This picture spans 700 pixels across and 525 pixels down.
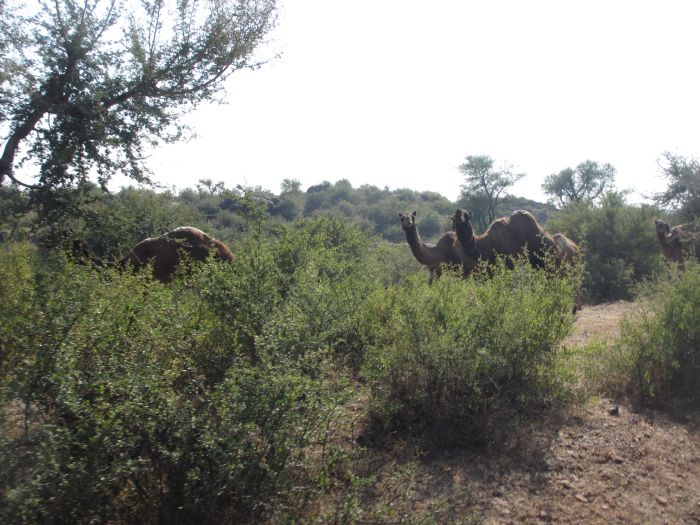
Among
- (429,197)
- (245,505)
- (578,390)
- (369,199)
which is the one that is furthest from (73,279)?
(429,197)

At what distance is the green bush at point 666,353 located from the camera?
6.38m

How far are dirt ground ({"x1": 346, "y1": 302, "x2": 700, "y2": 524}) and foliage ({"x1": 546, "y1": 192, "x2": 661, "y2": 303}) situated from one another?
1066 centimetres

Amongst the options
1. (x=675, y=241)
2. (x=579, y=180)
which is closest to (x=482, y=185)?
(x=579, y=180)

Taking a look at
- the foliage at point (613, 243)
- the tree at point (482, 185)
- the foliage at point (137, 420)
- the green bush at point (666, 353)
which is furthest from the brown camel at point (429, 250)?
the tree at point (482, 185)

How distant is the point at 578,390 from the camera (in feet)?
19.2

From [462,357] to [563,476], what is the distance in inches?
49.9

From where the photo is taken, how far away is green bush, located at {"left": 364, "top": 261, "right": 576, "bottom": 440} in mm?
5184

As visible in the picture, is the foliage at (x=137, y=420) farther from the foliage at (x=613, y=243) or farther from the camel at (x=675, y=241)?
the camel at (x=675, y=241)

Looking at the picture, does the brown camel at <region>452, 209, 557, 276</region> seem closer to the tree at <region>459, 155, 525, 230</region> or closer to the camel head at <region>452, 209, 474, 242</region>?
the camel head at <region>452, 209, 474, 242</region>

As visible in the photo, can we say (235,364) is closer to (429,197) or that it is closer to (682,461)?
(682,461)

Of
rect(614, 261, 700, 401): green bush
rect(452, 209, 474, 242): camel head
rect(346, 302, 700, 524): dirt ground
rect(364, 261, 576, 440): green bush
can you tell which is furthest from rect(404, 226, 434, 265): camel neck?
rect(346, 302, 700, 524): dirt ground

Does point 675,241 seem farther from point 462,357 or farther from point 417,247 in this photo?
point 462,357

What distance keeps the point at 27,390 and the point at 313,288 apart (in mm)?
2799

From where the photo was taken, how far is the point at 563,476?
15.2 ft
